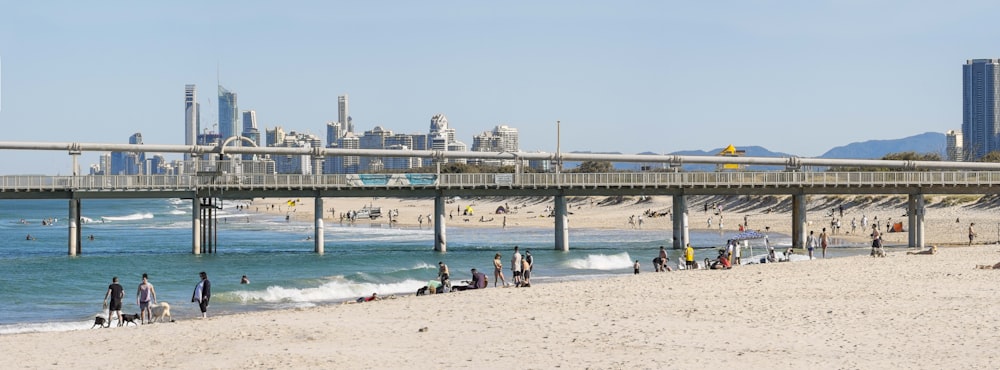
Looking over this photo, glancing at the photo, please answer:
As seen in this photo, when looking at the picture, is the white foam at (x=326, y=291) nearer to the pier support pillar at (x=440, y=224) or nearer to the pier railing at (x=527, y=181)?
the pier railing at (x=527, y=181)

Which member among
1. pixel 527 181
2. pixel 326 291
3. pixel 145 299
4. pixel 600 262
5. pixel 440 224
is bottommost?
pixel 326 291

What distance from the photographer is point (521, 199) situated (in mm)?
153250

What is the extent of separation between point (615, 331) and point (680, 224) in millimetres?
37675

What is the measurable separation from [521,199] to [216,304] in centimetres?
11960

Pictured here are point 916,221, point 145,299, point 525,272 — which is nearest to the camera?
point 145,299

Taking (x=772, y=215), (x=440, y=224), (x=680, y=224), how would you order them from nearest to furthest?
(x=440, y=224)
(x=680, y=224)
(x=772, y=215)

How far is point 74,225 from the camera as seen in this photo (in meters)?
57.2

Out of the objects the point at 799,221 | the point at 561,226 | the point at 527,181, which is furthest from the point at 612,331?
the point at 799,221

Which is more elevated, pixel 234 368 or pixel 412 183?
pixel 412 183

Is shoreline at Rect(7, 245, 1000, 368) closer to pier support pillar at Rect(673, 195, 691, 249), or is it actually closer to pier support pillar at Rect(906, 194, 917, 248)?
pier support pillar at Rect(906, 194, 917, 248)

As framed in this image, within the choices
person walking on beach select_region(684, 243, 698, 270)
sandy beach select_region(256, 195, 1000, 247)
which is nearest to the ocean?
person walking on beach select_region(684, 243, 698, 270)

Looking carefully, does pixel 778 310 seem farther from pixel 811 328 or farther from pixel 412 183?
pixel 412 183

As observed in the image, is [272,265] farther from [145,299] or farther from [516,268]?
[145,299]

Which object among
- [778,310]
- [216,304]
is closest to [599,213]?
[216,304]
